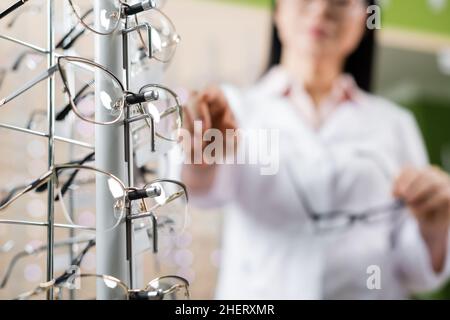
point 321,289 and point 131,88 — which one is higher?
point 131,88

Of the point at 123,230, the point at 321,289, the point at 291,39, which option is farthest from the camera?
the point at 291,39

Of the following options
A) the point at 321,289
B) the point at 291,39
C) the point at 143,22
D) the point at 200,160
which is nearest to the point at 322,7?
the point at 291,39

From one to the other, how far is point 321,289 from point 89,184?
2.63 feet

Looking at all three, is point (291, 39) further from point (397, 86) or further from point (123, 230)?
point (123, 230)

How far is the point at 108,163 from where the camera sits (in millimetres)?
394

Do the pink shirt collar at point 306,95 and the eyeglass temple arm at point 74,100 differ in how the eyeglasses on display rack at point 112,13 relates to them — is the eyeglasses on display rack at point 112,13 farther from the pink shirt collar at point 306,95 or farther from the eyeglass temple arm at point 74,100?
the pink shirt collar at point 306,95

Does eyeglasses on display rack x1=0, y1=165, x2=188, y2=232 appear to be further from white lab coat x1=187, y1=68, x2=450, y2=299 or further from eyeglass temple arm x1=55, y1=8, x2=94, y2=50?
white lab coat x1=187, y1=68, x2=450, y2=299

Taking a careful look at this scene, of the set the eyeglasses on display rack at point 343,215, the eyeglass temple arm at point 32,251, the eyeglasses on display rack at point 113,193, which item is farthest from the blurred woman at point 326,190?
the eyeglasses on display rack at point 113,193

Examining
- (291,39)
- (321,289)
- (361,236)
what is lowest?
(321,289)

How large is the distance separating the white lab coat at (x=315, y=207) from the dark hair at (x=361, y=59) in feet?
0.17

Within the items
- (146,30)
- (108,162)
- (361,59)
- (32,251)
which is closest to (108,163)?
(108,162)

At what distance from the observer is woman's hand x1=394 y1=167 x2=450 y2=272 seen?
121 centimetres

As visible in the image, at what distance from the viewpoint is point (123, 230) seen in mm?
385

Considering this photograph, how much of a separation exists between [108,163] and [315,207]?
33.4 inches
